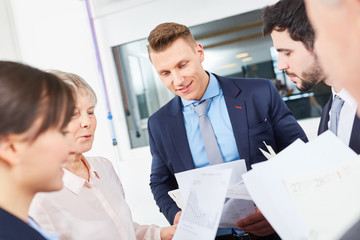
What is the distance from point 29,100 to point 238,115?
1025 millimetres

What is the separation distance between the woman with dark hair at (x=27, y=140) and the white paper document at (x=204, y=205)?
0.44 meters

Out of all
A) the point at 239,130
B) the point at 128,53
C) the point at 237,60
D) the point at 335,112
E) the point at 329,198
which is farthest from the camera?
the point at 128,53

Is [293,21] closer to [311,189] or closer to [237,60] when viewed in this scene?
[311,189]

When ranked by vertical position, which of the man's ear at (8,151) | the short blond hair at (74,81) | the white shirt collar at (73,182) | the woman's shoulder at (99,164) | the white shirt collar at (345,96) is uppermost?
the short blond hair at (74,81)

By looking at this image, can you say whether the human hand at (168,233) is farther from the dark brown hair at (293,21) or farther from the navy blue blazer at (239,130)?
the dark brown hair at (293,21)

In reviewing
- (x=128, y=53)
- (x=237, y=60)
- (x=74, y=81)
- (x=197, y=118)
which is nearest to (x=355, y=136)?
(x=197, y=118)

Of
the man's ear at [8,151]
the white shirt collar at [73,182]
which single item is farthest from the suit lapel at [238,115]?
the man's ear at [8,151]

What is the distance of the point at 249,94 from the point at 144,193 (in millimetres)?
1672

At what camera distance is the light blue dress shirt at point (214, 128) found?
1.47 metres

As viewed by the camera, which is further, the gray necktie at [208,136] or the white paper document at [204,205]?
the gray necktie at [208,136]

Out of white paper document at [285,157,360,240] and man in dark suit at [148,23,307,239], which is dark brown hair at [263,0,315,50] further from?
white paper document at [285,157,360,240]

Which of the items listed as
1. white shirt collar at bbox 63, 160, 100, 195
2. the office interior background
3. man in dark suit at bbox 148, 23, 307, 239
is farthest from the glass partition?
white shirt collar at bbox 63, 160, 100, 195

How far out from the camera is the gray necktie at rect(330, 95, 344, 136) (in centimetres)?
126

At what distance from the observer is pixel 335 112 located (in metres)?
1.28
